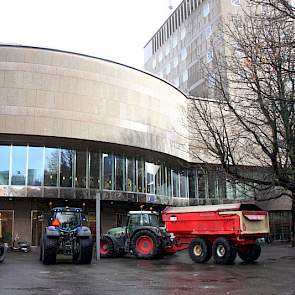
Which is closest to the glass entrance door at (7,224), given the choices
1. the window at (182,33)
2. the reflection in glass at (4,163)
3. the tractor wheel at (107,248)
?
the reflection in glass at (4,163)

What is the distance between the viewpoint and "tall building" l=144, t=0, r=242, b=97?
52.6 m

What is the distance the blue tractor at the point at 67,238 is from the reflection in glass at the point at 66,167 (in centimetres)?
1121

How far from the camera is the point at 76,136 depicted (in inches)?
1112

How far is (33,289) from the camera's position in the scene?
10211 millimetres

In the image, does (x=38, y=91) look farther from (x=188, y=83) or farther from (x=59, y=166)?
(x=188, y=83)

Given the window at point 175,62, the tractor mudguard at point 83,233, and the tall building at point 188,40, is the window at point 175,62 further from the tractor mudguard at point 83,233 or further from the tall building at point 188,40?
the tractor mudguard at point 83,233

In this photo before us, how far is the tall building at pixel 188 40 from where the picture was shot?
173ft

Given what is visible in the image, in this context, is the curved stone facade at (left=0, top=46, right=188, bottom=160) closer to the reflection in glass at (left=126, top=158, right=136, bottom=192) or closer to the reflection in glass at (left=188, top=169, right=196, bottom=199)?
the reflection in glass at (left=126, top=158, right=136, bottom=192)

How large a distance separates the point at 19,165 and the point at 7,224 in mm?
4406

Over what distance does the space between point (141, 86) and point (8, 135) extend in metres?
10.5

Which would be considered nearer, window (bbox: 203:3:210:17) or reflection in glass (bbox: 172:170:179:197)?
reflection in glass (bbox: 172:170:179:197)

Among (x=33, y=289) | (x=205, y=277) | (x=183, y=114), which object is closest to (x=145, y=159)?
(x=183, y=114)

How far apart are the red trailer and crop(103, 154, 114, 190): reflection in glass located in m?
12.3

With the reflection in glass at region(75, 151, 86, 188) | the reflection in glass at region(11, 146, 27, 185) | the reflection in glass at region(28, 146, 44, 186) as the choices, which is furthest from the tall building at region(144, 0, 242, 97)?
the reflection in glass at region(11, 146, 27, 185)
